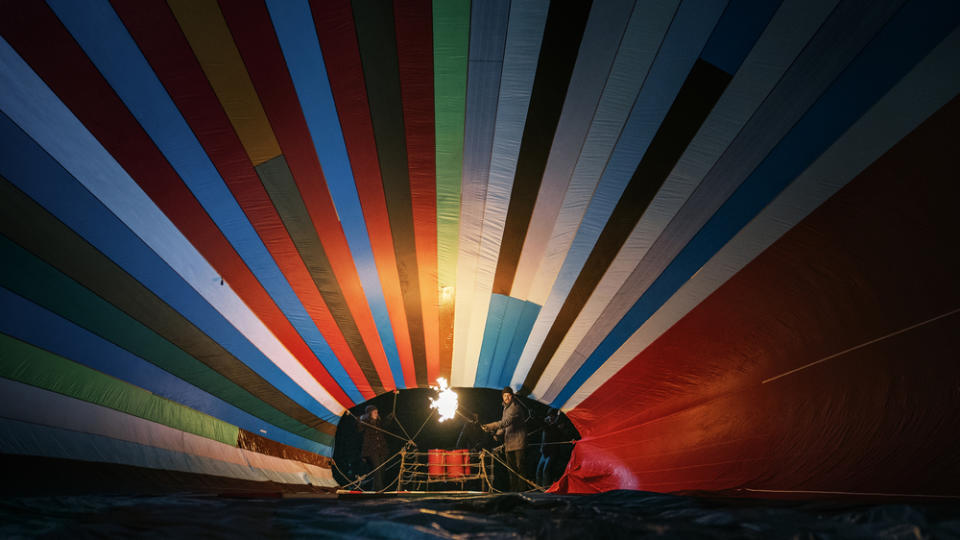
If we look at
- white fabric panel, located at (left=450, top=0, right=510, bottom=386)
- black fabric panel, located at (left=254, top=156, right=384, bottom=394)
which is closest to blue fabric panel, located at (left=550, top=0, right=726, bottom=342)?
white fabric panel, located at (left=450, top=0, right=510, bottom=386)

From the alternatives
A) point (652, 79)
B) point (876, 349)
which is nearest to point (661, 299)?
point (876, 349)

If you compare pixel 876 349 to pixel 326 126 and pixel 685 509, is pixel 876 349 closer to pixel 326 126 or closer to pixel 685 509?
pixel 685 509

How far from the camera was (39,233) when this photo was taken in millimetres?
2078

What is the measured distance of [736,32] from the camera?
1826 millimetres

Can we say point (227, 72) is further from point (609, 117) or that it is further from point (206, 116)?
point (609, 117)

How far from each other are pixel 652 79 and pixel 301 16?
1.76 metres

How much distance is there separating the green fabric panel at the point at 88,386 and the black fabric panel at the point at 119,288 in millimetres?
339

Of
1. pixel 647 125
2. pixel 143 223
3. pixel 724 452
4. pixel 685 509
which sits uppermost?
pixel 647 125

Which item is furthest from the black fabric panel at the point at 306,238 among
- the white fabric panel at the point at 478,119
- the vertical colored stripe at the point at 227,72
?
the white fabric panel at the point at 478,119

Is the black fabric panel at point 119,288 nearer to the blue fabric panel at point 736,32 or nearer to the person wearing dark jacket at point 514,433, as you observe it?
the person wearing dark jacket at point 514,433

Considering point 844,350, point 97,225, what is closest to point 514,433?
point 844,350

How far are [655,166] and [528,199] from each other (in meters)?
0.85

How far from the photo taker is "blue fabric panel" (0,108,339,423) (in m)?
1.83

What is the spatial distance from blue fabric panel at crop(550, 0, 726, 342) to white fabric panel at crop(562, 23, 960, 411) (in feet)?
2.53
